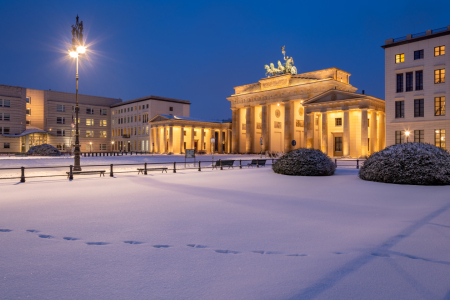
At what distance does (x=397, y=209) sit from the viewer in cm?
872

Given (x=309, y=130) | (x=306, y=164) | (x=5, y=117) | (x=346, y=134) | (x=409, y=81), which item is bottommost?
(x=306, y=164)

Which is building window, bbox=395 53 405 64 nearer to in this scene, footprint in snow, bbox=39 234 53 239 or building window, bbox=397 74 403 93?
building window, bbox=397 74 403 93

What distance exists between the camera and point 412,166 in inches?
560

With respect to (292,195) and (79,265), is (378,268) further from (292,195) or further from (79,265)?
(292,195)

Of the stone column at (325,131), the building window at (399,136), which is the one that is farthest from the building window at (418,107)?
the stone column at (325,131)

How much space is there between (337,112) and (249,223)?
154 feet

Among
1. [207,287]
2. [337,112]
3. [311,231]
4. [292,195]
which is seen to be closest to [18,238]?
[207,287]

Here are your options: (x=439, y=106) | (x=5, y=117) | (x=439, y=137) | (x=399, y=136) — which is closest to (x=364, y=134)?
(x=399, y=136)

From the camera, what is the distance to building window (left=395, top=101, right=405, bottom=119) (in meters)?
39.2

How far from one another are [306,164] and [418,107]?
92.9 ft

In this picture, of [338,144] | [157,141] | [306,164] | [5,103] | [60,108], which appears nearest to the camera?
[306,164]

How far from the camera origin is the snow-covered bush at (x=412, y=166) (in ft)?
45.9

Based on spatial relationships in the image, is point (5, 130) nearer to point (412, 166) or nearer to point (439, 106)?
point (412, 166)

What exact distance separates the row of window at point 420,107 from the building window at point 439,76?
222 centimetres
